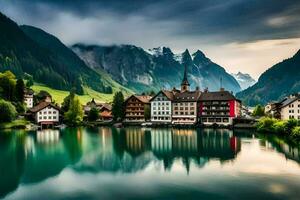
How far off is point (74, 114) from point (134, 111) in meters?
23.2

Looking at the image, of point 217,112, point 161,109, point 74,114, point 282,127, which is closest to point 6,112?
point 74,114

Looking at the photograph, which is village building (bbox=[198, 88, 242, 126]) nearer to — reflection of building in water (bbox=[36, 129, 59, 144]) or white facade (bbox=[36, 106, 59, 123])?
white facade (bbox=[36, 106, 59, 123])

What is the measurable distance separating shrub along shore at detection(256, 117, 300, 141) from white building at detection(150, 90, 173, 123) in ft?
125

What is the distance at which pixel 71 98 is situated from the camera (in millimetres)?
115438

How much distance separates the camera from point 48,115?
112 m

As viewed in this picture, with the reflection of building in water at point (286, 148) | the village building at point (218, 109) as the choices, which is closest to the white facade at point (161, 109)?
the village building at point (218, 109)

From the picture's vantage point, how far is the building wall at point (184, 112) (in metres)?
119

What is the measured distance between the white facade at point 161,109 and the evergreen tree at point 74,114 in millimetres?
26289

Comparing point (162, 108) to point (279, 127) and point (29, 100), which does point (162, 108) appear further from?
point (279, 127)

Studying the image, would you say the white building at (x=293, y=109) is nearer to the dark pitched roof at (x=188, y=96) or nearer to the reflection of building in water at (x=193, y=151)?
the dark pitched roof at (x=188, y=96)

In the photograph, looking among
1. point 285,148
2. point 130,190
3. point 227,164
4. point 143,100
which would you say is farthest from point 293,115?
point 130,190

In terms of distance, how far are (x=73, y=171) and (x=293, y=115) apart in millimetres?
74248

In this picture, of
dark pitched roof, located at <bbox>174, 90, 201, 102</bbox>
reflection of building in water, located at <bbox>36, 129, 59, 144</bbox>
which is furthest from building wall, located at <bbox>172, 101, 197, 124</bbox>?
reflection of building in water, located at <bbox>36, 129, 59, 144</bbox>

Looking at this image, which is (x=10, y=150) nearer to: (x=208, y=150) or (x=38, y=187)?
(x=38, y=187)
